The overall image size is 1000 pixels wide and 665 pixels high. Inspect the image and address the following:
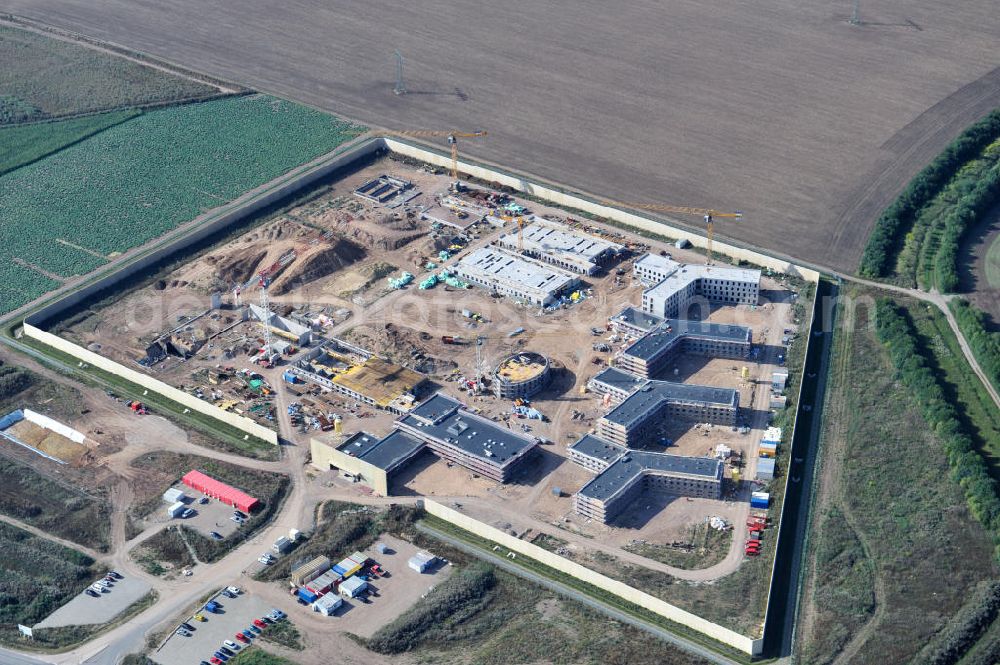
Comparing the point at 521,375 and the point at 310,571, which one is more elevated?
the point at 521,375

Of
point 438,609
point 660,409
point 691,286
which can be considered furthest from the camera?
point 691,286

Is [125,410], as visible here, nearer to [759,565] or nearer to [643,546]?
[643,546]

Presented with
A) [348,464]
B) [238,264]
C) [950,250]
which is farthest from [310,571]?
[950,250]

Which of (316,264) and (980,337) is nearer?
(980,337)

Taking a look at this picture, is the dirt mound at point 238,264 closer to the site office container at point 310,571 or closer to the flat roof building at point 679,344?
the flat roof building at point 679,344

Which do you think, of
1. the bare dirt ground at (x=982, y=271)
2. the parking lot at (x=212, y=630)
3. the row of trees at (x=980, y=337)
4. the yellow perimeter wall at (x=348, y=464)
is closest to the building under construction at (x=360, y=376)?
the yellow perimeter wall at (x=348, y=464)

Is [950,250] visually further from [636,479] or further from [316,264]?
[316,264]

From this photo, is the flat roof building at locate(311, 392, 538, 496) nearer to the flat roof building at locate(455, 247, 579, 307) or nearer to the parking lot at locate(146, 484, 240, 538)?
the parking lot at locate(146, 484, 240, 538)
